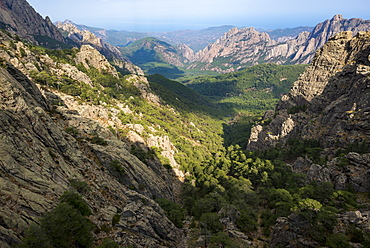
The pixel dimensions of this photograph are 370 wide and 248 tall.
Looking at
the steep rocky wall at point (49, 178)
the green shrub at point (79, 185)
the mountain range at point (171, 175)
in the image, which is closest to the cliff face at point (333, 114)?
the mountain range at point (171, 175)

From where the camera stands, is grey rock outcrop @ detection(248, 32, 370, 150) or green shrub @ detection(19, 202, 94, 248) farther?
→ grey rock outcrop @ detection(248, 32, 370, 150)

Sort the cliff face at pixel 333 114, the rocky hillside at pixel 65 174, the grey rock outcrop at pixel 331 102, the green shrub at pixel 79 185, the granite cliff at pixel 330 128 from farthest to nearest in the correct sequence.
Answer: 1. the grey rock outcrop at pixel 331 102
2. the cliff face at pixel 333 114
3. the granite cliff at pixel 330 128
4. the green shrub at pixel 79 185
5. the rocky hillside at pixel 65 174

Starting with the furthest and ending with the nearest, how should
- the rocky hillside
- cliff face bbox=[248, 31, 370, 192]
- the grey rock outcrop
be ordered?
the grey rock outcrop < cliff face bbox=[248, 31, 370, 192] < the rocky hillside

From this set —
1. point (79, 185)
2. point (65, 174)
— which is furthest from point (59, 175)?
point (79, 185)

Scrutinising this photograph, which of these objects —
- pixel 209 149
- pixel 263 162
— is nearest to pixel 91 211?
pixel 263 162

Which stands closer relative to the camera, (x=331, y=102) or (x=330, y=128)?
(x=330, y=128)

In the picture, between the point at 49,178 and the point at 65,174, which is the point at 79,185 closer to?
the point at 65,174

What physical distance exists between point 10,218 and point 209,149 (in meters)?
152

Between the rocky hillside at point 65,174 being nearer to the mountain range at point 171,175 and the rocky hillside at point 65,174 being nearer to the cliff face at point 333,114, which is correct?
the mountain range at point 171,175

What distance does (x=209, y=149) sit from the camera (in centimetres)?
17150

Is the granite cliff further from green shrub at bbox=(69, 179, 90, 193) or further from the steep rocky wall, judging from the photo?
green shrub at bbox=(69, 179, 90, 193)

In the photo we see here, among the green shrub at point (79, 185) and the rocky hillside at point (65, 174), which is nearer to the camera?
the rocky hillside at point (65, 174)

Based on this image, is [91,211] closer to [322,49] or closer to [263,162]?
[263,162]

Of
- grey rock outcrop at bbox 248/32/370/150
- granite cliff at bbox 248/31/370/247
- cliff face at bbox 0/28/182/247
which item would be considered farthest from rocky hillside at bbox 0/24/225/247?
grey rock outcrop at bbox 248/32/370/150
